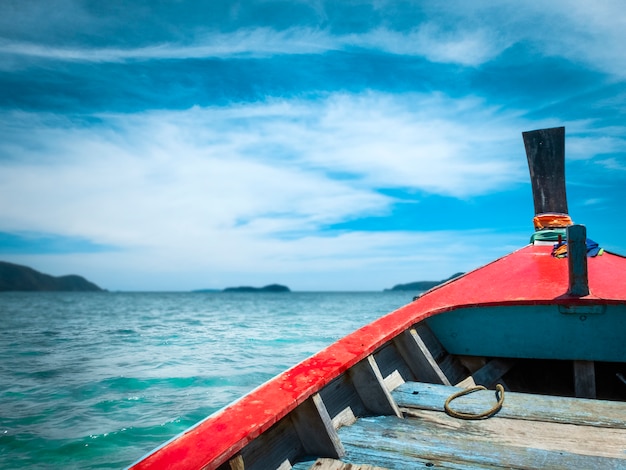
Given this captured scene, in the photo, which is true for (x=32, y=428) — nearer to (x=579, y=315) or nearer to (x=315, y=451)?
(x=315, y=451)

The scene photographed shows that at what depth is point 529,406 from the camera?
237cm

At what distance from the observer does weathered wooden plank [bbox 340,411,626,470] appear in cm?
174

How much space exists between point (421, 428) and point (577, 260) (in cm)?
198

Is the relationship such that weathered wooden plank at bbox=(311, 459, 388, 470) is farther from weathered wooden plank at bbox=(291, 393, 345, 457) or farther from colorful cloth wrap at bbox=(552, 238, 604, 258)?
colorful cloth wrap at bbox=(552, 238, 604, 258)

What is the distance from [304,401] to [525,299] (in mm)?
2343

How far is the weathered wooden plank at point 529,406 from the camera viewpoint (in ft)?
7.20

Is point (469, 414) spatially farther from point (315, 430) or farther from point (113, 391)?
point (113, 391)

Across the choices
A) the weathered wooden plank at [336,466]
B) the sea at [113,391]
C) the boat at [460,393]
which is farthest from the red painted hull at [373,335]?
the sea at [113,391]

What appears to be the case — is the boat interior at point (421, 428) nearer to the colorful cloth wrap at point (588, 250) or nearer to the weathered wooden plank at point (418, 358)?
the weathered wooden plank at point (418, 358)

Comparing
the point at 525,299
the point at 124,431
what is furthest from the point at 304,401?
the point at 124,431

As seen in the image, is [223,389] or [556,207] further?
[223,389]

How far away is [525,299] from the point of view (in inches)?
131

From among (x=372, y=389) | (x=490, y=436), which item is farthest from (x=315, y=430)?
(x=490, y=436)

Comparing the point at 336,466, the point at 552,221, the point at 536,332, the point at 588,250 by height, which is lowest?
the point at 336,466
